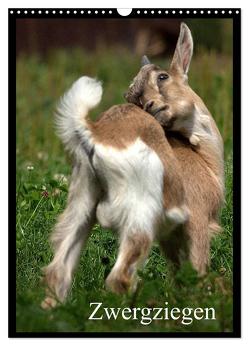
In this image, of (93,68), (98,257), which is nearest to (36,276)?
(98,257)

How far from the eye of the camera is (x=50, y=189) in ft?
25.3

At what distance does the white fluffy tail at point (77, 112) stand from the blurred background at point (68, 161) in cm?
44

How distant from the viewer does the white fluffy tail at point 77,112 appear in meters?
5.52

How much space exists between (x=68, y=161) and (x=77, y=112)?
44 cm

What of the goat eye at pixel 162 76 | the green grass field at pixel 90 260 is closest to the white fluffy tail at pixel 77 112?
the green grass field at pixel 90 260

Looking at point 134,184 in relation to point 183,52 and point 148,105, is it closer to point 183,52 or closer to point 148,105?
point 148,105

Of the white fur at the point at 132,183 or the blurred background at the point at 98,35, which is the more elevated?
the blurred background at the point at 98,35

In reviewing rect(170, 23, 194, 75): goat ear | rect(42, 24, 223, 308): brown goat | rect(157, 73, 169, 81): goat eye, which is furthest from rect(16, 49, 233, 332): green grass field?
rect(170, 23, 194, 75): goat ear

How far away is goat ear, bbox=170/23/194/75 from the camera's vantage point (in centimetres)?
655

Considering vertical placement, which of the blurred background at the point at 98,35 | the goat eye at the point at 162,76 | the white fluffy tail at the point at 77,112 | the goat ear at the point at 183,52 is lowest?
the white fluffy tail at the point at 77,112

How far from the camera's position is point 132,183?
538 centimetres

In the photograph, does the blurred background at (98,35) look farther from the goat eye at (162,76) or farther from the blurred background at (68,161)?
the goat eye at (162,76)

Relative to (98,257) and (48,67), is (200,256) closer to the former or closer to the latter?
(98,257)

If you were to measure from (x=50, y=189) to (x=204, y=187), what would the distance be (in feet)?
6.23
